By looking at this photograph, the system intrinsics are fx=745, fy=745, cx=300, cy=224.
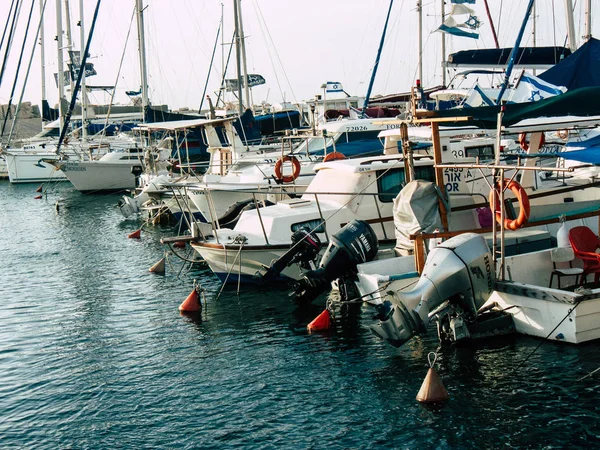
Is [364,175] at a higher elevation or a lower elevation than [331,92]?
lower

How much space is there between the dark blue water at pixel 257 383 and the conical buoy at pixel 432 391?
0.15 meters

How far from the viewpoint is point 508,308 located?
41.3ft

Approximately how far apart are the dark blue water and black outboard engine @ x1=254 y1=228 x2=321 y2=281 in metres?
0.82

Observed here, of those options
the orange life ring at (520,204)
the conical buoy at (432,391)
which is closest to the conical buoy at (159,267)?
the orange life ring at (520,204)

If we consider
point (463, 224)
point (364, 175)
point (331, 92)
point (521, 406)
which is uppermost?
point (331, 92)

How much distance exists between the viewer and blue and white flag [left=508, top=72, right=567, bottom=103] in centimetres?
1662

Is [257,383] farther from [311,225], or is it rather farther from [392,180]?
[392,180]

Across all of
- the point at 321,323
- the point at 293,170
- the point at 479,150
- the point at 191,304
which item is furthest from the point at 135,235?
the point at 321,323

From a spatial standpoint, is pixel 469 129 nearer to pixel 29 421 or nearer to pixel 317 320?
pixel 317 320

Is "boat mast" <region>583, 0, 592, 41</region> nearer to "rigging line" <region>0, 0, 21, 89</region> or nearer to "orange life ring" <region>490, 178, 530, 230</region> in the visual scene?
"orange life ring" <region>490, 178, 530, 230</region>

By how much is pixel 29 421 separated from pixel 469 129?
11383 mm

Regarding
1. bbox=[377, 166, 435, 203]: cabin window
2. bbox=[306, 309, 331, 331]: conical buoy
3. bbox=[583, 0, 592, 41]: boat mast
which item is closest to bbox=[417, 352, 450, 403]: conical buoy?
bbox=[306, 309, 331, 331]: conical buoy

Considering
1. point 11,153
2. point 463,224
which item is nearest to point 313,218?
point 463,224

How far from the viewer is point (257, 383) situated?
11586 mm
